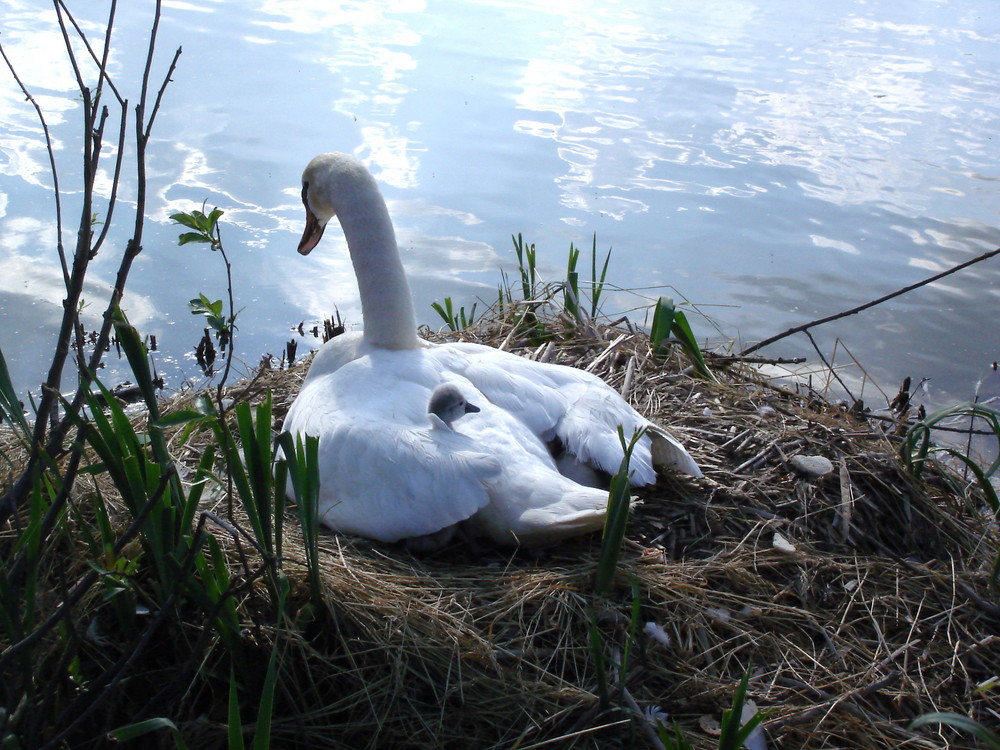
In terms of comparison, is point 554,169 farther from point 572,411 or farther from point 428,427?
point 428,427

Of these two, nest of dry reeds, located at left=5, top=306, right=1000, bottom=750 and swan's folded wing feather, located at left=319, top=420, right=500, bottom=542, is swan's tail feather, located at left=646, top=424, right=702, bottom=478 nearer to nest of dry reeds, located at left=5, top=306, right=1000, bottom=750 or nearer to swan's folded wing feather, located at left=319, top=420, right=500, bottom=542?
nest of dry reeds, located at left=5, top=306, right=1000, bottom=750

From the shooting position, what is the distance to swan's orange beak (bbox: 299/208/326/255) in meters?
4.14

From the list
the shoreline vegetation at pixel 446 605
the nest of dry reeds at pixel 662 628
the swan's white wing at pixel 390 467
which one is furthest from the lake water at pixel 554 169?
the swan's white wing at pixel 390 467

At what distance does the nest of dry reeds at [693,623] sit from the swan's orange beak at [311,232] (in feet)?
5.43

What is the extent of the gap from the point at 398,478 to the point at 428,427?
231 millimetres

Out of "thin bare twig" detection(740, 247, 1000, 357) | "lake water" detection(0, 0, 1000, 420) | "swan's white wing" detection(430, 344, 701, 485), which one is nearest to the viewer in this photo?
"swan's white wing" detection(430, 344, 701, 485)

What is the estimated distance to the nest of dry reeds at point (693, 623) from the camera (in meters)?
2.34

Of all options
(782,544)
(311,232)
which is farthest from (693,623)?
(311,232)

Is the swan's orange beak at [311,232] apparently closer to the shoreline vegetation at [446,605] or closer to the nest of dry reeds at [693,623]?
the shoreline vegetation at [446,605]

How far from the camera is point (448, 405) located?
9.78 feet

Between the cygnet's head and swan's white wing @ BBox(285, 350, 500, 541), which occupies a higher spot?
the cygnet's head

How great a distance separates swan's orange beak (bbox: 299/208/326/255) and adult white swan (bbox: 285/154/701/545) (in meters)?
0.14

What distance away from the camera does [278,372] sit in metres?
4.53

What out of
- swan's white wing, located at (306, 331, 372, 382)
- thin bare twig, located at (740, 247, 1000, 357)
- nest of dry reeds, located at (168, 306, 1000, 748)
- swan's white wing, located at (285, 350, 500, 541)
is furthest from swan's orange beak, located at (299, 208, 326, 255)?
thin bare twig, located at (740, 247, 1000, 357)
